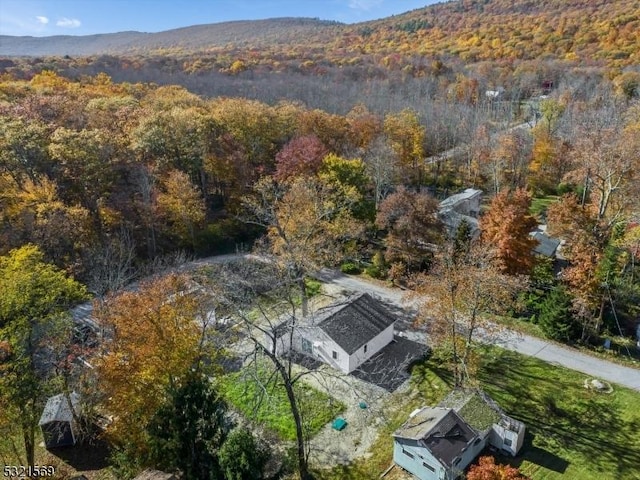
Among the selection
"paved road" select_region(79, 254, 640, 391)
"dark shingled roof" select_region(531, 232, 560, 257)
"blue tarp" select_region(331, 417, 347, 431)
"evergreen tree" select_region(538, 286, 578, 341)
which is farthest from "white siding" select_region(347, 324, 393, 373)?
"dark shingled roof" select_region(531, 232, 560, 257)

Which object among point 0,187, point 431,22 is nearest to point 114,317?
point 0,187

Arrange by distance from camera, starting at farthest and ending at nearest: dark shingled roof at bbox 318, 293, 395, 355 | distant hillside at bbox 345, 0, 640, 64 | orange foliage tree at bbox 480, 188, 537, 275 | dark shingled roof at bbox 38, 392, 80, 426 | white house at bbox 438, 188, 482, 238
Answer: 1. distant hillside at bbox 345, 0, 640, 64
2. white house at bbox 438, 188, 482, 238
3. orange foliage tree at bbox 480, 188, 537, 275
4. dark shingled roof at bbox 318, 293, 395, 355
5. dark shingled roof at bbox 38, 392, 80, 426

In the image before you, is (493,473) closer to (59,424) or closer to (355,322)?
(355,322)

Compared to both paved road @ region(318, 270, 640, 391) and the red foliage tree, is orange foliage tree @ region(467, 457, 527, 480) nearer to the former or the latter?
paved road @ region(318, 270, 640, 391)

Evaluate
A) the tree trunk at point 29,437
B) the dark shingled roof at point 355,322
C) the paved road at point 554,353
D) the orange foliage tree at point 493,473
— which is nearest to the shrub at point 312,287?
the paved road at point 554,353

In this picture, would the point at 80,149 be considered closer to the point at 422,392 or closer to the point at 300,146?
the point at 300,146
